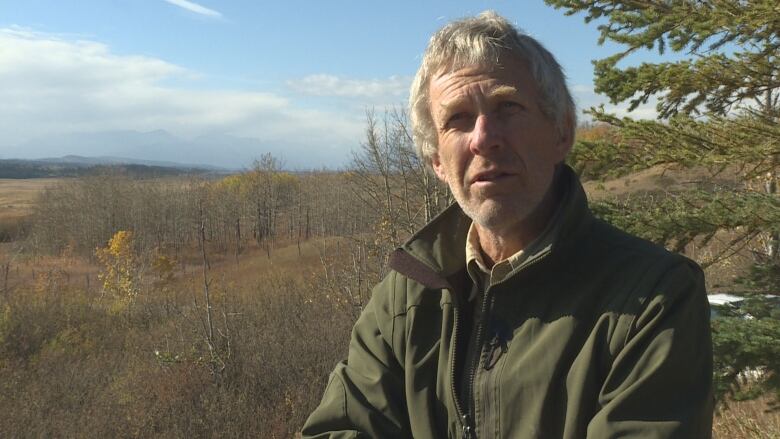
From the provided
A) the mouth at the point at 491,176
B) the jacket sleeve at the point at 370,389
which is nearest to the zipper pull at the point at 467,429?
the jacket sleeve at the point at 370,389

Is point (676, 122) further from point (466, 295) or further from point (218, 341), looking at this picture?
point (218, 341)

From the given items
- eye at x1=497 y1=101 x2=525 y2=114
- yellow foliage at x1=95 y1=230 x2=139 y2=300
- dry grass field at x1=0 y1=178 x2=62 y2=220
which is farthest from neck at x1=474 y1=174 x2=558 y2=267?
dry grass field at x1=0 y1=178 x2=62 y2=220

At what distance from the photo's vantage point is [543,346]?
134cm

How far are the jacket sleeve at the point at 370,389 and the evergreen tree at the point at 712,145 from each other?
2111 mm

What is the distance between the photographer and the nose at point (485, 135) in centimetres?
159

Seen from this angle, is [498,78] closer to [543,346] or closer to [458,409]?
[543,346]

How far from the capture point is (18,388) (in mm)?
13586

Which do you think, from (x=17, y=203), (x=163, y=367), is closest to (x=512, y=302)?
(x=163, y=367)

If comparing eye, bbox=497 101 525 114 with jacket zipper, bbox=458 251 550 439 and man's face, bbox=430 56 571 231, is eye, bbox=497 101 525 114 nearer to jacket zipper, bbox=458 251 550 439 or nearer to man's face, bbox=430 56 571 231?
man's face, bbox=430 56 571 231

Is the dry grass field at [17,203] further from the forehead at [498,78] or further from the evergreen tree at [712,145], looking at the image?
the forehead at [498,78]

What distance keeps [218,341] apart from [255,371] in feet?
4.20

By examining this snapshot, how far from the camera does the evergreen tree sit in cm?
315

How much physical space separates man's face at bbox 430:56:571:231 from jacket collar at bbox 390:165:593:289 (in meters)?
0.10

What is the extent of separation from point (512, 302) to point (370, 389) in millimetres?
510
